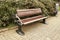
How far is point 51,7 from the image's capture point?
905cm

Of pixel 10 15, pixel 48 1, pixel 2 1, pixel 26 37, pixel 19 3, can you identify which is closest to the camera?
pixel 26 37

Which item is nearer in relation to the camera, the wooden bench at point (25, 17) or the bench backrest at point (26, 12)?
the wooden bench at point (25, 17)

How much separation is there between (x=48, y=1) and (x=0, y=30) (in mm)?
4892

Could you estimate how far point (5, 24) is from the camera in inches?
217

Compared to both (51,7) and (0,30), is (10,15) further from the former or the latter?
(51,7)

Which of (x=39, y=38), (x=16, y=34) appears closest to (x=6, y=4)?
(x=16, y=34)

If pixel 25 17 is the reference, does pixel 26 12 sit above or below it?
above

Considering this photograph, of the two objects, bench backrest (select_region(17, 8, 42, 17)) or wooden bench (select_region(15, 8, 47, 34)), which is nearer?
wooden bench (select_region(15, 8, 47, 34))

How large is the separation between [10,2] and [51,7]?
169 inches

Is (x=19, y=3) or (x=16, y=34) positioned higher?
(x=19, y=3)

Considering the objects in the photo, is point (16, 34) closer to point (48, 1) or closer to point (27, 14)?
point (27, 14)

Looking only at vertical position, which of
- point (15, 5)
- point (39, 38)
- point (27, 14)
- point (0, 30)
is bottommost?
point (39, 38)

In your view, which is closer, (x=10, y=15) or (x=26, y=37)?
(x=26, y=37)

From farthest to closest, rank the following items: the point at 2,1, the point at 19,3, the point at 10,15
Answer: the point at 19,3 < the point at 10,15 < the point at 2,1
